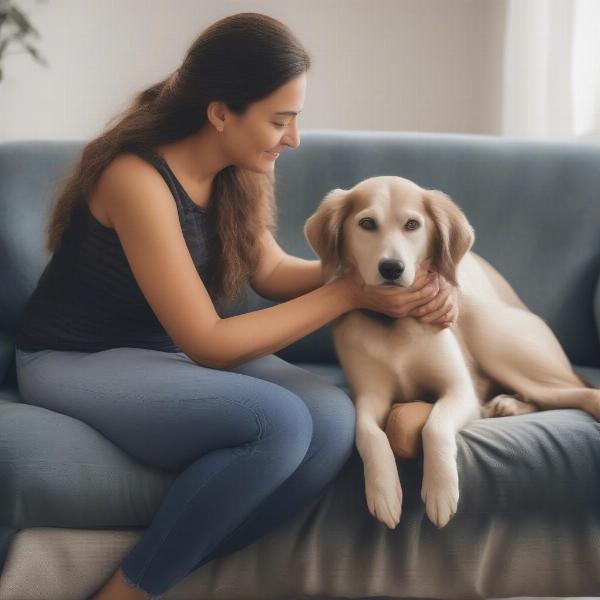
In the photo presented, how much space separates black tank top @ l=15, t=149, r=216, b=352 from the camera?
1.75 metres

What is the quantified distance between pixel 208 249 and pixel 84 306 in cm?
29

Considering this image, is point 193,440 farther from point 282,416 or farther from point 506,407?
point 506,407

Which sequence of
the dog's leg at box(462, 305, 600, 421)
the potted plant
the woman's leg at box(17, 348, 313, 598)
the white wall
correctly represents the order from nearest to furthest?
1. the woman's leg at box(17, 348, 313, 598)
2. the dog's leg at box(462, 305, 600, 421)
3. the potted plant
4. the white wall

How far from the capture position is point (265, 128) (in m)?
1.66

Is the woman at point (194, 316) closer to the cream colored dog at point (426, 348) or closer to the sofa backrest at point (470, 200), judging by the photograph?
the cream colored dog at point (426, 348)

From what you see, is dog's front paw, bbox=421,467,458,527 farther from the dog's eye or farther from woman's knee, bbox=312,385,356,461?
the dog's eye

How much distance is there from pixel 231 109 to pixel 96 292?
468 mm

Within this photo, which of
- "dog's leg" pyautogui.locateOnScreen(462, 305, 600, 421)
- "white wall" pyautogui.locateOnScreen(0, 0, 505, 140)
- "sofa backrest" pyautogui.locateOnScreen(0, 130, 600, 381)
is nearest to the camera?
"dog's leg" pyautogui.locateOnScreen(462, 305, 600, 421)

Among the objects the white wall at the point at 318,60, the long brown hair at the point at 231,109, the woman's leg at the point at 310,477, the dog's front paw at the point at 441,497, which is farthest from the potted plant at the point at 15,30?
the dog's front paw at the point at 441,497

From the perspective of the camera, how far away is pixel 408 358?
183 cm

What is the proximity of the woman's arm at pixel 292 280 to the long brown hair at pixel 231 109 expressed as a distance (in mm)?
69

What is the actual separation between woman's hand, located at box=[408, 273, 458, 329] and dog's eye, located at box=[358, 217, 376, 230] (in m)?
0.18

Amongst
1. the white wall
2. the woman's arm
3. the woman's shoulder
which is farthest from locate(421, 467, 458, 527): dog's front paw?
the white wall

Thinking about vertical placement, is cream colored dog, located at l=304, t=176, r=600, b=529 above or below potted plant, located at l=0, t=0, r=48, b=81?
below
